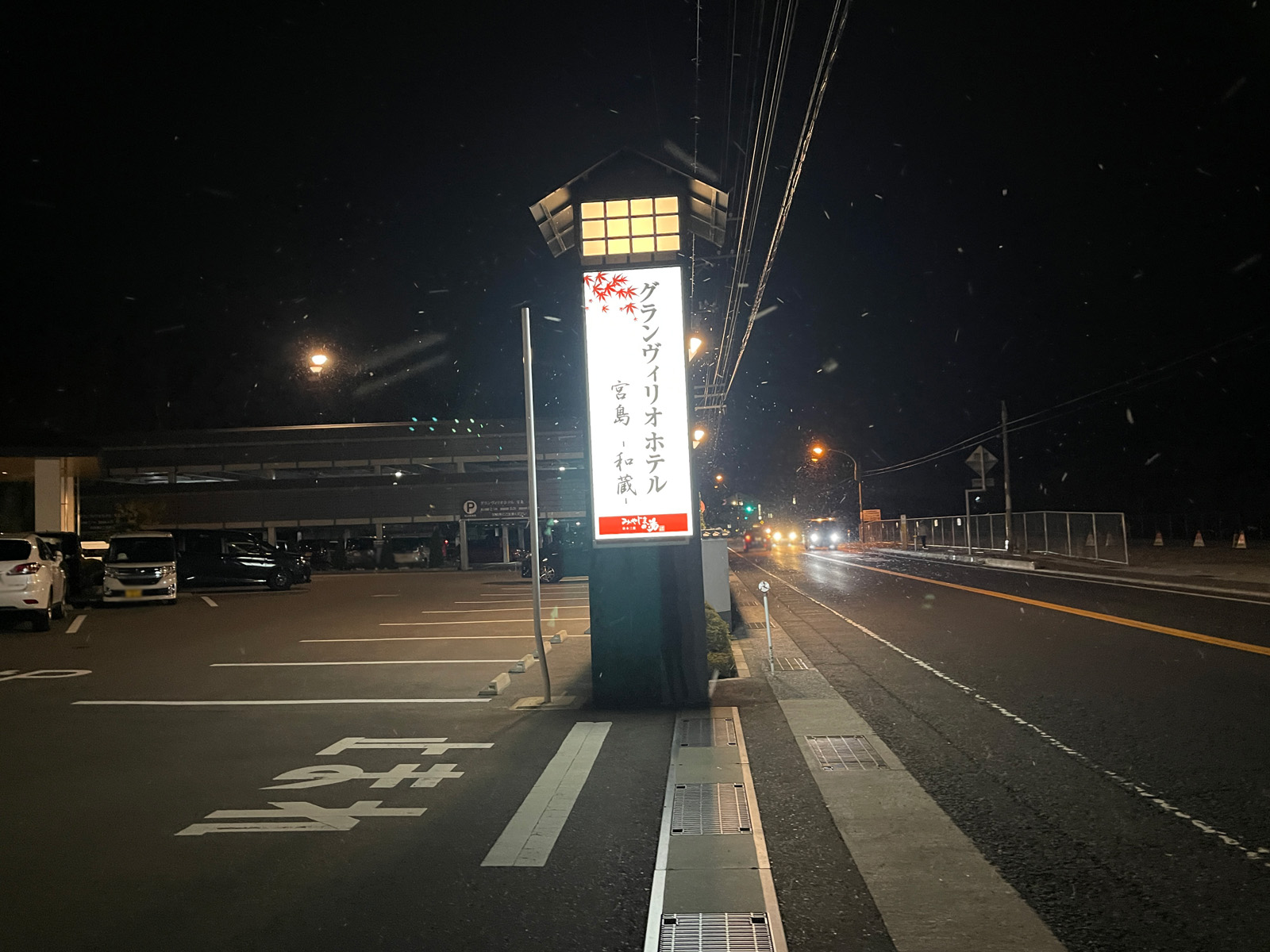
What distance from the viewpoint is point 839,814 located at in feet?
18.9

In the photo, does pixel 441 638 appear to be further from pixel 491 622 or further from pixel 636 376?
pixel 636 376

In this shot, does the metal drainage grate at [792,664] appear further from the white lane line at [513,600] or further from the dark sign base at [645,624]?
the white lane line at [513,600]

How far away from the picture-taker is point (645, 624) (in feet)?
30.5

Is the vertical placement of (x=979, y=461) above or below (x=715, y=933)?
above

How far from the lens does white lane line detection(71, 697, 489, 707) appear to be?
10.2 metres

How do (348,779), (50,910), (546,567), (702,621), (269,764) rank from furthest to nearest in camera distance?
1. (546,567)
2. (702,621)
3. (269,764)
4. (348,779)
5. (50,910)

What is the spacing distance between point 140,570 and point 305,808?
19.9 m

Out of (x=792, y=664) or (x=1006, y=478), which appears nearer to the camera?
(x=792, y=664)

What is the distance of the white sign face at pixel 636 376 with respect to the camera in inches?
371

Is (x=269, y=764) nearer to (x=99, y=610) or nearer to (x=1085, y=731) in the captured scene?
(x=1085, y=731)

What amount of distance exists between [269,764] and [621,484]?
3954 mm

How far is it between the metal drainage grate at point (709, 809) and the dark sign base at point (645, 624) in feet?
Answer: 9.29

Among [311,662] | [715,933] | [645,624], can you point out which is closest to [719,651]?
[645,624]

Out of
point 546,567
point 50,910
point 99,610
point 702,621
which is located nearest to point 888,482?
point 546,567
